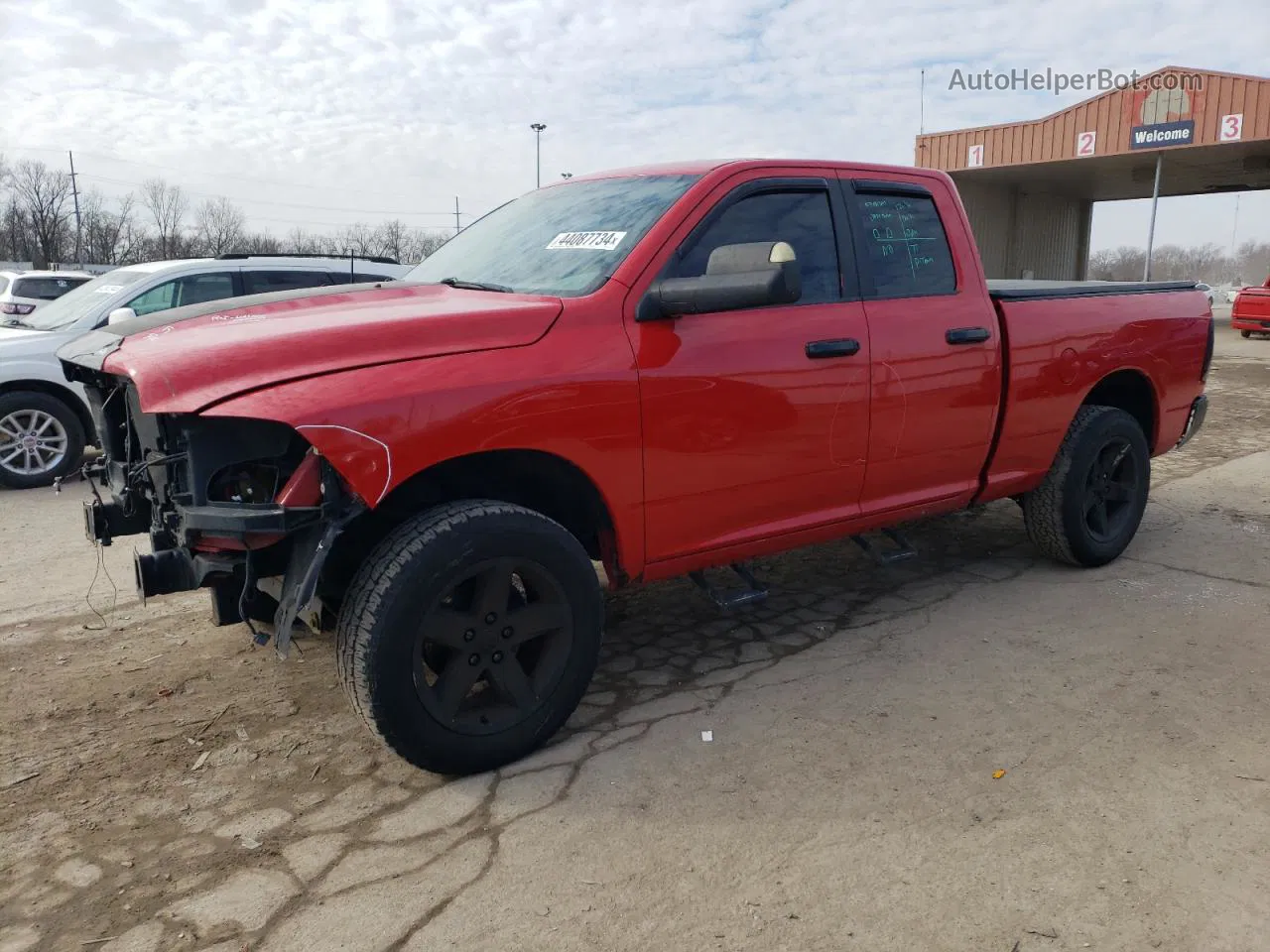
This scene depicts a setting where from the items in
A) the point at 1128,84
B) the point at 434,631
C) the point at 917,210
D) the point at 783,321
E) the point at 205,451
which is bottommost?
the point at 434,631

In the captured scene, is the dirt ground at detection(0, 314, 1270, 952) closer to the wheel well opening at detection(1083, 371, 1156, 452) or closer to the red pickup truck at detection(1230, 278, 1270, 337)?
the wheel well opening at detection(1083, 371, 1156, 452)

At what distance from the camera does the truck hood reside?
2.71 m

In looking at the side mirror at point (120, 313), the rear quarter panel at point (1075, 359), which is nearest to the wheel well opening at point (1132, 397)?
the rear quarter panel at point (1075, 359)

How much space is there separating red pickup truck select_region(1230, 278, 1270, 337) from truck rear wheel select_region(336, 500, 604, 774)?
76.1 ft

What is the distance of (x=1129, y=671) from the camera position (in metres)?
3.87

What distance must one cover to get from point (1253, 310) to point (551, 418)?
23.5 meters

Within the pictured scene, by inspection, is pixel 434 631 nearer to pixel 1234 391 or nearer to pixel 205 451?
pixel 205 451

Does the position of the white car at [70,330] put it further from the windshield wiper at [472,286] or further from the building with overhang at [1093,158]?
the building with overhang at [1093,158]

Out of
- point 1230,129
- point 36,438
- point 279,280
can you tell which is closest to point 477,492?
point 36,438

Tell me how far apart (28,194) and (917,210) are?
76.0 meters

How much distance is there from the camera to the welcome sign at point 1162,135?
2386 cm

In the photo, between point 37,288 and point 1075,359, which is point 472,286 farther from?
point 37,288

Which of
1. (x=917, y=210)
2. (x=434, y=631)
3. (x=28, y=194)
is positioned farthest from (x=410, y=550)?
(x=28, y=194)

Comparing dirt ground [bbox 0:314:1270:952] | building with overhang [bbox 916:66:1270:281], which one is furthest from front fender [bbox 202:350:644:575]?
building with overhang [bbox 916:66:1270:281]
